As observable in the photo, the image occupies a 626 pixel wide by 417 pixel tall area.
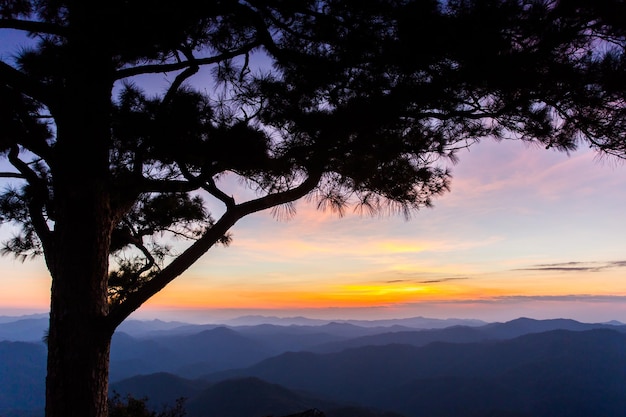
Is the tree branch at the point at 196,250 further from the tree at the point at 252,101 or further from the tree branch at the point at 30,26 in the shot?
the tree branch at the point at 30,26

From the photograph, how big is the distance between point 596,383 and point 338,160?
639 feet

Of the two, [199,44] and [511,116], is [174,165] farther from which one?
[511,116]

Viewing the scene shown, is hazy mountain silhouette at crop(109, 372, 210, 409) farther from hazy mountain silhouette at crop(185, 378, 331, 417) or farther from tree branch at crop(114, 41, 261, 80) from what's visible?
tree branch at crop(114, 41, 261, 80)

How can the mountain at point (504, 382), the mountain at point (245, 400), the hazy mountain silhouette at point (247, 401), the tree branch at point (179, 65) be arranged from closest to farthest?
the tree branch at point (179, 65)
the mountain at point (245, 400)
the hazy mountain silhouette at point (247, 401)
the mountain at point (504, 382)

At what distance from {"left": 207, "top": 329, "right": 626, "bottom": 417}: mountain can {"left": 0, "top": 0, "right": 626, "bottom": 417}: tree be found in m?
139

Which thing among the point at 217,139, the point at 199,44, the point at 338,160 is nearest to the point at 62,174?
the point at 217,139

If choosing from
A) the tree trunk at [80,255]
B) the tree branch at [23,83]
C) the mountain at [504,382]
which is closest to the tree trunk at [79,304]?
the tree trunk at [80,255]

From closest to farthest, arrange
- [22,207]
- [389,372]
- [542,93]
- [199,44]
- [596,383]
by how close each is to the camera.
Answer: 1. [542,93]
2. [199,44]
3. [22,207]
4. [596,383]
5. [389,372]

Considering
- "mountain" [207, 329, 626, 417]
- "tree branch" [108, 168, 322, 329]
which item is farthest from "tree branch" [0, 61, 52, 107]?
"mountain" [207, 329, 626, 417]

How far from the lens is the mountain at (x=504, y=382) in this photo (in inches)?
5379

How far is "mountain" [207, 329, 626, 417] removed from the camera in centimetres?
13662

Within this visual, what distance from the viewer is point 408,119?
366 centimetres

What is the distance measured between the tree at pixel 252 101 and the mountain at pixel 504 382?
13876 cm

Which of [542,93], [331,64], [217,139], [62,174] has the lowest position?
[62,174]
